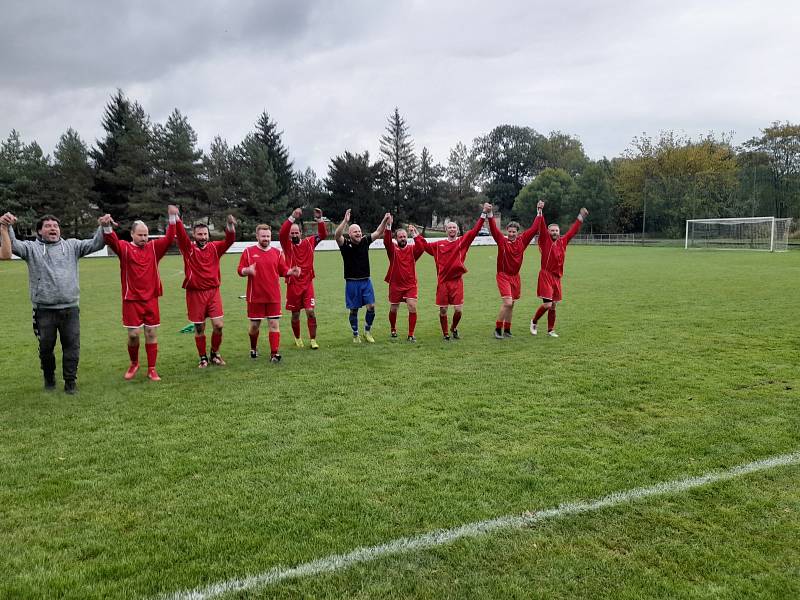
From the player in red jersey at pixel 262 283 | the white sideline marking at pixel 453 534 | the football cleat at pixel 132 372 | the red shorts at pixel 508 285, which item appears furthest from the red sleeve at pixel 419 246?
the white sideline marking at pixel 453 534

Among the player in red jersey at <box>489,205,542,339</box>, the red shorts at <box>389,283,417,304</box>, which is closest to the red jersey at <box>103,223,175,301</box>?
the red shorts at <box>389,283,417,304</box>

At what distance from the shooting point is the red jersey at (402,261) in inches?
377

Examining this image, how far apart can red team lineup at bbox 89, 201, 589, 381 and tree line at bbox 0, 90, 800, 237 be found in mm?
45630

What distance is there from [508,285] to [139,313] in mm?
5829

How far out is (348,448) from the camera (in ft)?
15.7

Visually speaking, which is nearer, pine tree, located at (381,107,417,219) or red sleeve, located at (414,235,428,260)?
red sleeve, located at (414,235,428,260)

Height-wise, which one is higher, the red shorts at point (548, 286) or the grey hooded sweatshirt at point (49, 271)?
the grey hooded sweatshirt at point (49, 271)

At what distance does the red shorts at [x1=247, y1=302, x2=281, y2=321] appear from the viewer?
841 cm

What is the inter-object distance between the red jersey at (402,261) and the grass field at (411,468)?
140 cm

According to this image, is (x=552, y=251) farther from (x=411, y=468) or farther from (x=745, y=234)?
(x=745, y=234)

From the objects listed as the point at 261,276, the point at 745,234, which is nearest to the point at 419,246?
the point at 261,276

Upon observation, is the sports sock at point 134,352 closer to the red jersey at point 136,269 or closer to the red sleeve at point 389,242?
the red jersey at point 136,269

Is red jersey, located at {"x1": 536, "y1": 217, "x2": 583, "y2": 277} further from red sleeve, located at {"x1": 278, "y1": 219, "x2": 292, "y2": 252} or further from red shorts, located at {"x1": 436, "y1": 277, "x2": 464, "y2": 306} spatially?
red sleeve, located at {"x1": 278, "y1": 219, "x2": 292, "y2": 252}

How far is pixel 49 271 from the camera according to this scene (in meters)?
6.58
